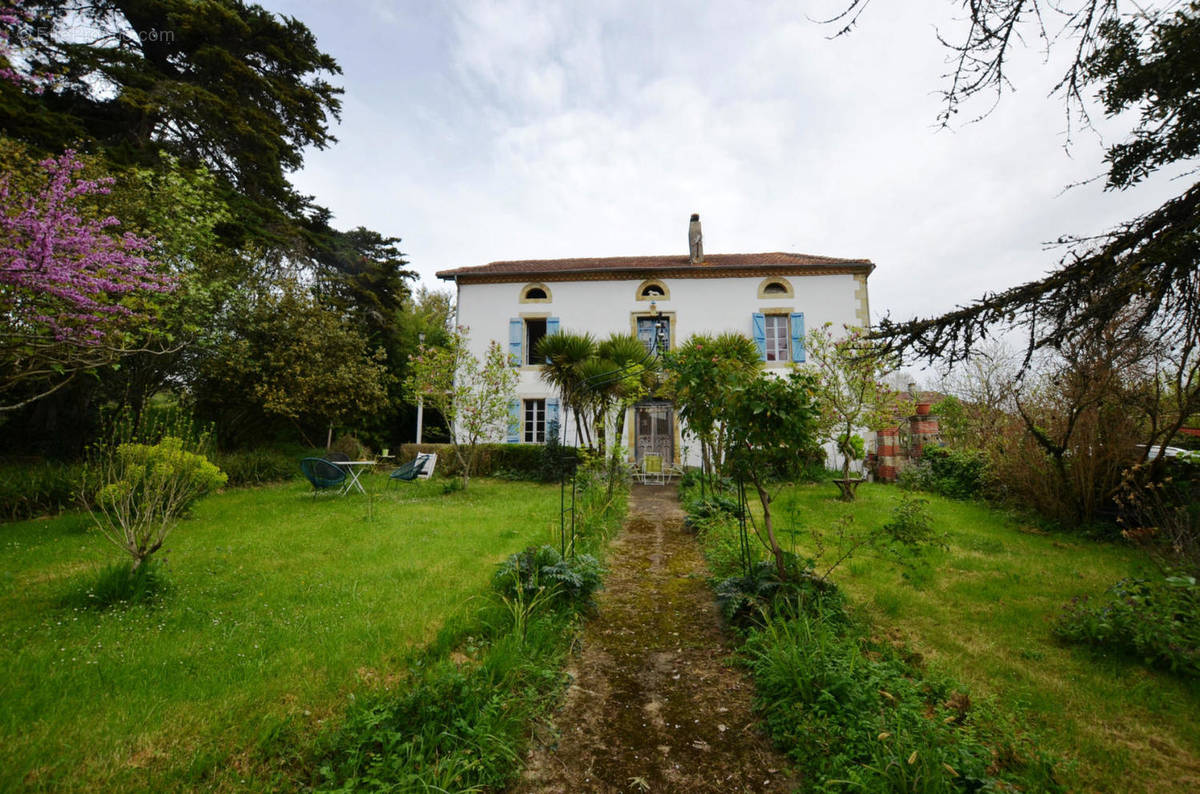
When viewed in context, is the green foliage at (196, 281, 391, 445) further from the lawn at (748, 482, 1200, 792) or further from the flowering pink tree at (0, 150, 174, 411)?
the lawn at (748, 482, 1200, 792)

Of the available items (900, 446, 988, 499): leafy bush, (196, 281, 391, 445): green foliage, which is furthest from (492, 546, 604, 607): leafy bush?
(196, 281, 391, 445): green foliage

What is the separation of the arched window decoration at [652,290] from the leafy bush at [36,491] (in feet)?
41.7

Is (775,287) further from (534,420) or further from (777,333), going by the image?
(534,420)

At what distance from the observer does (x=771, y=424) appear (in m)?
3.63

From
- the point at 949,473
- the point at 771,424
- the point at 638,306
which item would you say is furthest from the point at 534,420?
the point at 771,424

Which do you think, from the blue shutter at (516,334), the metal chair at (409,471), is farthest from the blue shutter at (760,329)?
the metal chair at (409,471)

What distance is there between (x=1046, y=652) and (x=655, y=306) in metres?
12.0

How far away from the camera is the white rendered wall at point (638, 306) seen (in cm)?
1416

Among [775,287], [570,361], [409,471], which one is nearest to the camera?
[409,471]

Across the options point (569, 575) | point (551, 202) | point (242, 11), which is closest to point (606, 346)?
point (551, 202)

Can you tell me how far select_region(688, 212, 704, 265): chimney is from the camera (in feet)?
50.0

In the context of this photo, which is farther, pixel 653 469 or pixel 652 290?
pixel 652 290

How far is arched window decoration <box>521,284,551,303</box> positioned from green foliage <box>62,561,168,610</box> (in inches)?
486

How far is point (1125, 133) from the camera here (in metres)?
3.77
